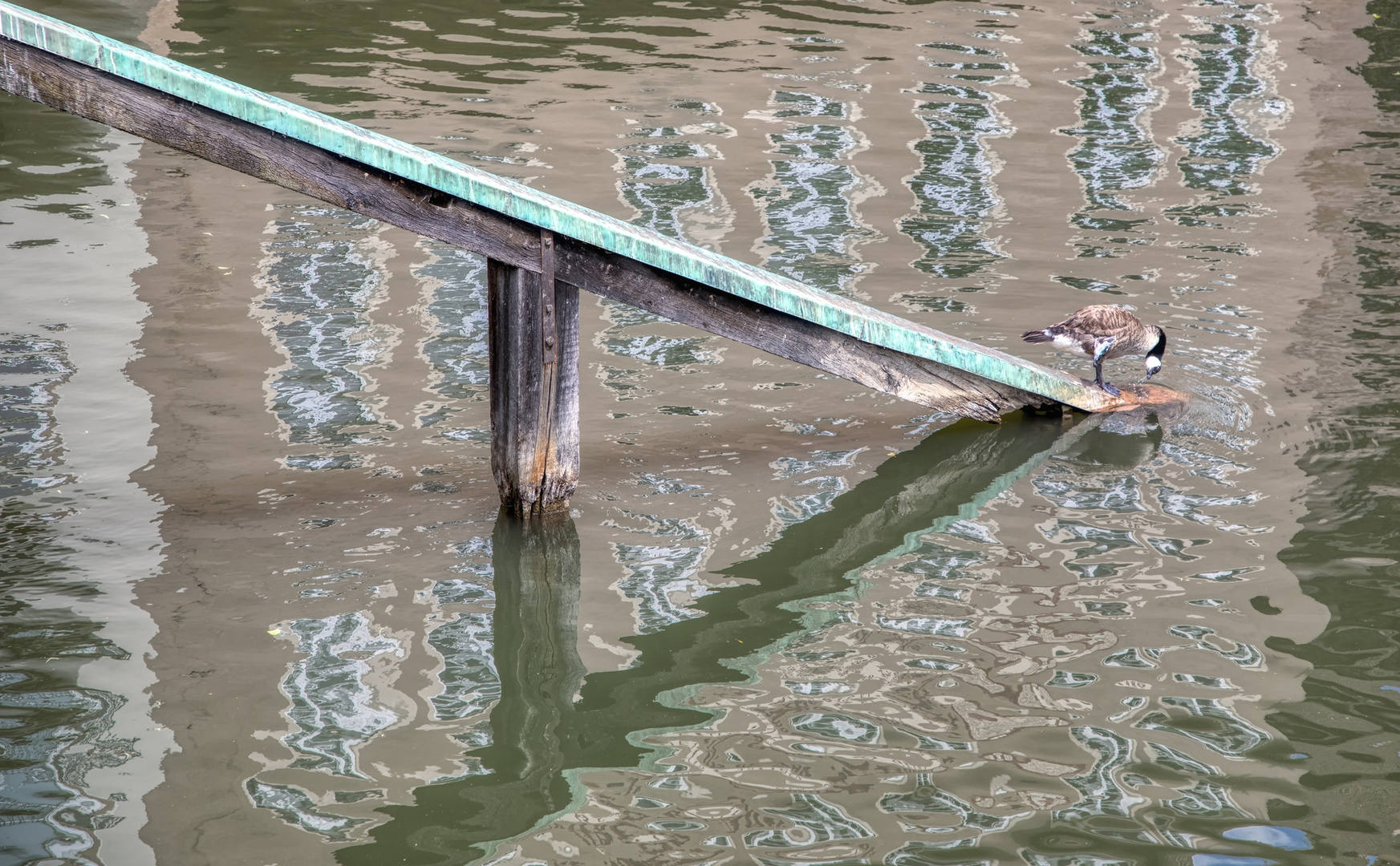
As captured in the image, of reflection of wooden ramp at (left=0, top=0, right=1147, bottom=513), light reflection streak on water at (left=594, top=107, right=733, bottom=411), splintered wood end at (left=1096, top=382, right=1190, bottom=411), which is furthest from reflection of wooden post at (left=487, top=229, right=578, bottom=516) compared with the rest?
splintered wood end at (left=1096, top=382, right=1190, bottom=411)

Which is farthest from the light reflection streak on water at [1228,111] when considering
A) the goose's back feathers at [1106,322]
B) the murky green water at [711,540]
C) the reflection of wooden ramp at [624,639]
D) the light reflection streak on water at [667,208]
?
the reflection of wooden ramp at [624,639]

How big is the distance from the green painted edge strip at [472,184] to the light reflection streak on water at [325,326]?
1.70 meters

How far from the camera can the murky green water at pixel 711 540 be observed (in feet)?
12.1

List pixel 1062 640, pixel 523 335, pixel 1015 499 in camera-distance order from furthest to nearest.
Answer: pixel 1015 499
pixel 523 335
pixel 1062 640

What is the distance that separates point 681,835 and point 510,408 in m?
1.96

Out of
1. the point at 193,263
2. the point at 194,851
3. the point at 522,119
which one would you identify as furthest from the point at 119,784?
the point at 522,119

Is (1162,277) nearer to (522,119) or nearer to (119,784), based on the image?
(522,119)

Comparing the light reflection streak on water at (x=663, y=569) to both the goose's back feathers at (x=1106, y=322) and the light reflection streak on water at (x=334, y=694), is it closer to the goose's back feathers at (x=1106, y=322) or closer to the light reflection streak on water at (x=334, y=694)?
the light reflection streak on water at (x=334, y=694)

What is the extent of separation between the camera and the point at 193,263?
795 centimetres

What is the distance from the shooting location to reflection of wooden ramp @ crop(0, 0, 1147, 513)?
4.25m

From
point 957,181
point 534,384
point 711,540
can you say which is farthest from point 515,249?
point 957,181

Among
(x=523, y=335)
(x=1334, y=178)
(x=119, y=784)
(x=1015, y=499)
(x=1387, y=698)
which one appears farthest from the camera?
(x=1334, y=178)

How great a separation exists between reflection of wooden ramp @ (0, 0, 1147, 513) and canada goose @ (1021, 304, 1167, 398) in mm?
819

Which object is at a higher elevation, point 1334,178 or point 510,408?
point 1334,178
